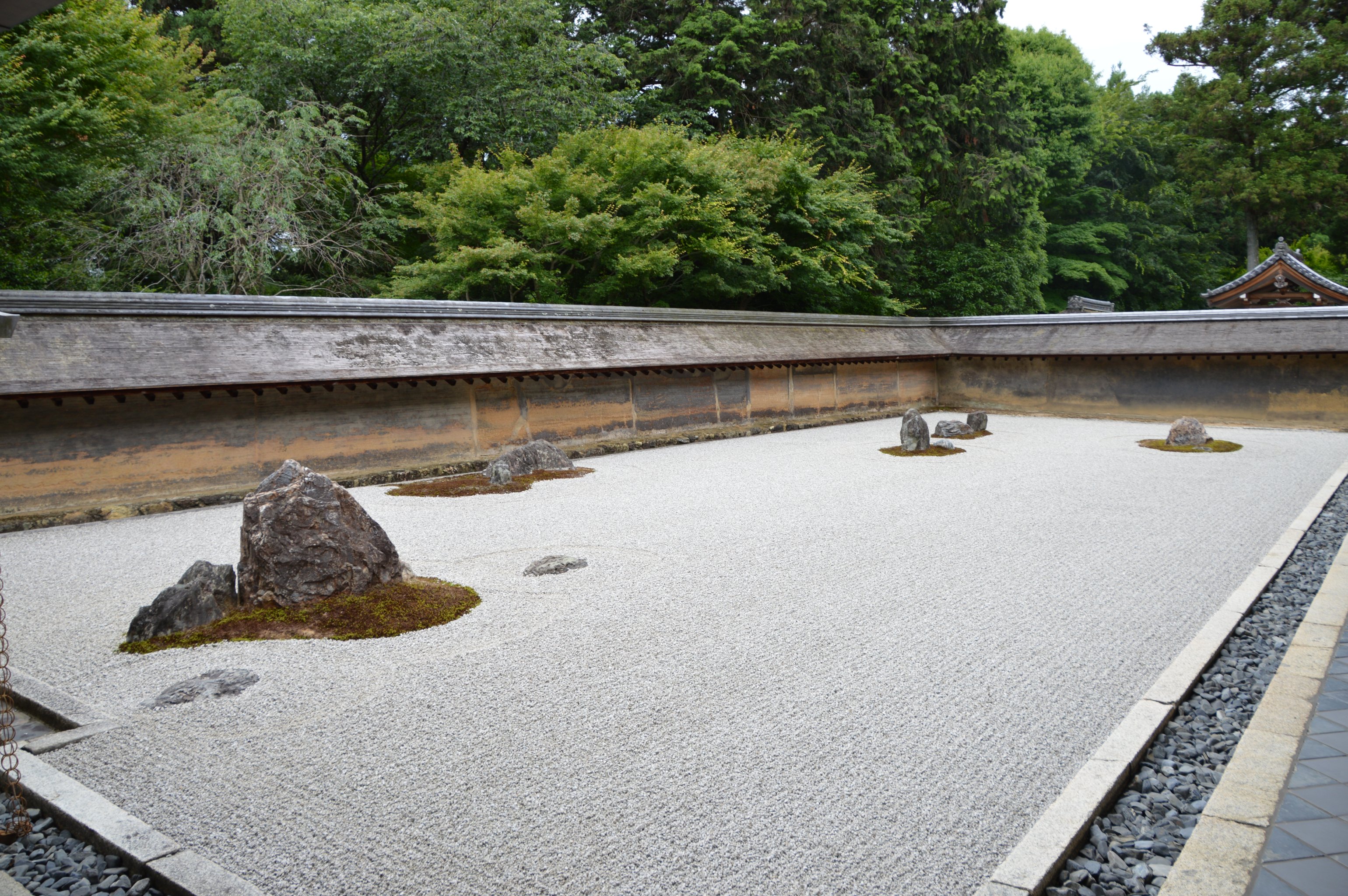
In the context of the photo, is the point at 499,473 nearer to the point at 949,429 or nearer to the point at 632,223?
the point at 949,429

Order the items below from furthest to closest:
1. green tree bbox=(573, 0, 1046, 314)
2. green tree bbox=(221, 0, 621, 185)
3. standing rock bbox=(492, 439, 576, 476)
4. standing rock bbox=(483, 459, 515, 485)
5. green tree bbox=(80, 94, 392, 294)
→ green tree bbox=(573, 0, 1046, 314) → green tree bbox=(221, 0, 621, 185) → green tree bbox=(80, 94, 392, 294) → standing rock bbox=(492, 439, 576, 476) → standing rock bbox=(483, 459, 515, 485)

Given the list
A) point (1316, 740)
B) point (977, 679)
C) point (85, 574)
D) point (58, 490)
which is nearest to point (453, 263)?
point (58, 490)

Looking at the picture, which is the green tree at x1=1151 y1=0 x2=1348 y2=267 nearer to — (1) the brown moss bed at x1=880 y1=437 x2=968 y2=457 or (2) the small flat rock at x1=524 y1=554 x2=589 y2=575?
(1) the brown moss bed at x1=880 y1=437 x2=968 y2=457

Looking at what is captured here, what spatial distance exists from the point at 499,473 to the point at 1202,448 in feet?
29.5

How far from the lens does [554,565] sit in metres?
5.56

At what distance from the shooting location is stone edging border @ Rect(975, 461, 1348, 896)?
7.32 feet

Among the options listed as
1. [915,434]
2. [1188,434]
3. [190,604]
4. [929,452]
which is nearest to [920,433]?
[915,434]

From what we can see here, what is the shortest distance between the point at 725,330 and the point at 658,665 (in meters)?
10.7

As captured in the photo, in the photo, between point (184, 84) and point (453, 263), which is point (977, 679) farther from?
point (184, 84)

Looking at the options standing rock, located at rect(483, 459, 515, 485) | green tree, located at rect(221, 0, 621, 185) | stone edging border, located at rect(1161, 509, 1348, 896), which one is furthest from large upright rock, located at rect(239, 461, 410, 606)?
green tree, located at rect(221, 0, 621, 185)

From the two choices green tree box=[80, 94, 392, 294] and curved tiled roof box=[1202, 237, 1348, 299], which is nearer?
green tree box=[80, 94, 392, 294]

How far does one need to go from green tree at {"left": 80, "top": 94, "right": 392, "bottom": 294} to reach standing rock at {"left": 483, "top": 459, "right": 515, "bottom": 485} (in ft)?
22.8

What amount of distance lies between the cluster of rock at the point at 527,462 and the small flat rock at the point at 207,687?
17.5 feet

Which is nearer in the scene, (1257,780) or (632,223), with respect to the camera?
(1257,780)
